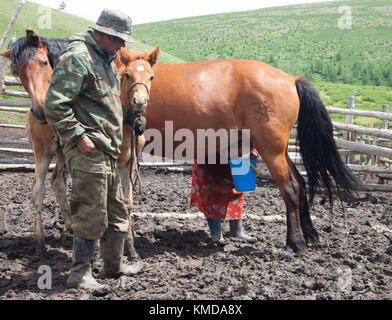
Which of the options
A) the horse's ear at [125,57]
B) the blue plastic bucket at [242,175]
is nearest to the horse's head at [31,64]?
the horse's ear at [125,57]

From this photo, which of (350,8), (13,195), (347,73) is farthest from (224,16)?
(13,195)

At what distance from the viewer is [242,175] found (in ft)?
16.0

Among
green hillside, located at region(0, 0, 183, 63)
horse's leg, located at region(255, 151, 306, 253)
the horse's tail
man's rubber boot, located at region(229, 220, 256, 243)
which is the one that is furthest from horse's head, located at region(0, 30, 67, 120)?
green hillside, located at region(0, 0, 183, 63)

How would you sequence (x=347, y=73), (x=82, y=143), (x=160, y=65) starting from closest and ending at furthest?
(x=82, y=143)
(x=160, y=65)
(x=347, y=73)

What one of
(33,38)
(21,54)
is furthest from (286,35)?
(21,54)

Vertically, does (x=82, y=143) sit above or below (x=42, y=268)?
above

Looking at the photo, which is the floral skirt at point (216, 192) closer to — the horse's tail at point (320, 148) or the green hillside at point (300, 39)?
the horse's tail at point (320, 148)

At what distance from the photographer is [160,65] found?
16.1ft

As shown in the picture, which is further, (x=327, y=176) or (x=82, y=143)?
(x=327, y=176)

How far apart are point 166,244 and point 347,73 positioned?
57937mm

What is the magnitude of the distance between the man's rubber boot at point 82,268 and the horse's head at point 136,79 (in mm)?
1145

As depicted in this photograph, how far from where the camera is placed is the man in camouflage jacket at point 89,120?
117 inches

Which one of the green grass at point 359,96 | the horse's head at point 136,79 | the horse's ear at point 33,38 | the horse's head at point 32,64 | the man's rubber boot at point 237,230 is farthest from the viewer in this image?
the green grass at point 359,96

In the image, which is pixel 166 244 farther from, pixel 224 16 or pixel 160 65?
pixel 224 16
